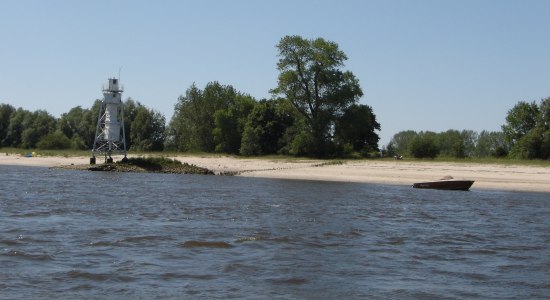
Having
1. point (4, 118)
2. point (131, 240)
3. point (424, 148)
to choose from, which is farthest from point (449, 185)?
point (4, 118)

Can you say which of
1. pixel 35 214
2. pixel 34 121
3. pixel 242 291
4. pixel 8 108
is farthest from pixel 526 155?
pixel 8 108

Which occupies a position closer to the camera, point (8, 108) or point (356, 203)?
point (356, 203)

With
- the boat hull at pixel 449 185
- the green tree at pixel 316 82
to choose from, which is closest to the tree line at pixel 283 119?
the green tree at pixel 316 82

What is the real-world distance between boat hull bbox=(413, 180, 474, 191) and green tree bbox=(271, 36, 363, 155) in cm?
3069

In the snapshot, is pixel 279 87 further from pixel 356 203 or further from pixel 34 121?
pixel 34 121

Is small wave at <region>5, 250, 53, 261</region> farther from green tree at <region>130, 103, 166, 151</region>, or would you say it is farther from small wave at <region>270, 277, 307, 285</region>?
green tree at <region>130, 103, 166, 151</region>

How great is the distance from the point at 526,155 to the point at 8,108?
298 ft

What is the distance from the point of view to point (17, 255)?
51.0 feet

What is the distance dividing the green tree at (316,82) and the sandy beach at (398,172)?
9.92 m

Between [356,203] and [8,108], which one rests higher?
[8,108]

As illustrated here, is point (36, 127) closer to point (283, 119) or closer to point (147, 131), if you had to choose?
point (147, 131)

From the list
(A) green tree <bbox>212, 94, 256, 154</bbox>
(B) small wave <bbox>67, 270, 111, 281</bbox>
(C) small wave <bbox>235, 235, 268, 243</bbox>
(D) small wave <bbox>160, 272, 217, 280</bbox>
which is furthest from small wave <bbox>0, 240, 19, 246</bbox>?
(A) green tree <bbox>212, 94, 256, 154</bbox>

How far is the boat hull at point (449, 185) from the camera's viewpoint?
3859cm

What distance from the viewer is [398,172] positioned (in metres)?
47.9
